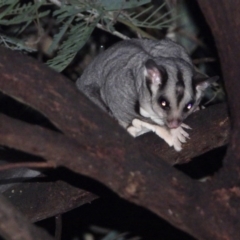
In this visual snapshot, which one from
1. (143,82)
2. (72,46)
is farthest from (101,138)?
(72,46)

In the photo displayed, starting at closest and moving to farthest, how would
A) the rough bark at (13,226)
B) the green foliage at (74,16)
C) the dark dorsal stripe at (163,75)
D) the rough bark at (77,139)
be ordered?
the rough bark at (13,226) → the rough bark at (77,139) → the dark dorsal stripe at (163,75) → the green foliage at (74,16)

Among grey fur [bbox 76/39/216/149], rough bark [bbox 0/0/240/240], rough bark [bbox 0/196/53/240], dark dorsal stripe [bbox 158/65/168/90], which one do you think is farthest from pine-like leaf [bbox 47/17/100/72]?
rough bark [bbox 0/196/53/240]

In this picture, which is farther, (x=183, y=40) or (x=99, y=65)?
(x=183, y=40)

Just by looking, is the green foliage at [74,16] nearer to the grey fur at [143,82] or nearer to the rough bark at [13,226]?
the grey fur at [143,82]

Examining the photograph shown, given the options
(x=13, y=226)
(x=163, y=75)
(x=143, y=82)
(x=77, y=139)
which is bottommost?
(x=143, y=82)

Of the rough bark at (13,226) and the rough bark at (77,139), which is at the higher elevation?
the rough bark at (77,139)

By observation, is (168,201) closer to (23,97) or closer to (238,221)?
(238,221)

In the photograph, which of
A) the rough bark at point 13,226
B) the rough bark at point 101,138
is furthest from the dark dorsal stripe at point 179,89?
the rough bark at point 13,226

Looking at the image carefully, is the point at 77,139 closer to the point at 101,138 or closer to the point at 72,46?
the point at 101,138

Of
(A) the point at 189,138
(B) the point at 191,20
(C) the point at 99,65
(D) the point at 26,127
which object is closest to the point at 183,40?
(B) the point at 191,20

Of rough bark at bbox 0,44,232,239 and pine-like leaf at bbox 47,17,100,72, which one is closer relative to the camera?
rough bark at bbox 0,44,232,239

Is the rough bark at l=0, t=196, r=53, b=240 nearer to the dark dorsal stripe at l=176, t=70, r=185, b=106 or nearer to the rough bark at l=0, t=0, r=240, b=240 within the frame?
the rough bark at l=0, t=0, r=240, b=240
